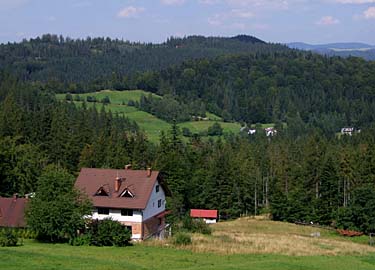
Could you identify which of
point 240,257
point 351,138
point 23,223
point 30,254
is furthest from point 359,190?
point 351,138

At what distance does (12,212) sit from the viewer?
49750 mm

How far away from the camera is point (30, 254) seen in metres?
34.9

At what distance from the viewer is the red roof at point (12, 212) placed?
48594mm

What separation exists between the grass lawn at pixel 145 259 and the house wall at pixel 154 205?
7.60m

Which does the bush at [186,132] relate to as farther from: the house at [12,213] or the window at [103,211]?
the house at [12,213]

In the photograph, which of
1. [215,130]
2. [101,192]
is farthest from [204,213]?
[215,130]

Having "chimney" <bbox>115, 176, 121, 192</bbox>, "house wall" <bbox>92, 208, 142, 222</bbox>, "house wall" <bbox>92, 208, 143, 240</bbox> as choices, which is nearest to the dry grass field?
"house wall" <bbox>92, 208, 143, 240</bbox>

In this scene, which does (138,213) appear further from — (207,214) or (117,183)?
(207,214)

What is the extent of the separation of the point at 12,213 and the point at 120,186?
920cm

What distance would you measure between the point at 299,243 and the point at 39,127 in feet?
175

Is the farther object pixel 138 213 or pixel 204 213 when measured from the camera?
pixel 204 213

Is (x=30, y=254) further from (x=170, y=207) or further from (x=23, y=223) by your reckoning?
(x=170, y=207)

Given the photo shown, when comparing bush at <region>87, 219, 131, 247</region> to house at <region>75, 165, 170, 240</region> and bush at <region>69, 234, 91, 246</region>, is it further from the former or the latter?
house at <region>75, 165, 170, 240</region>

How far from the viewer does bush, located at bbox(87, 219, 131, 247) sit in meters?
43.8
